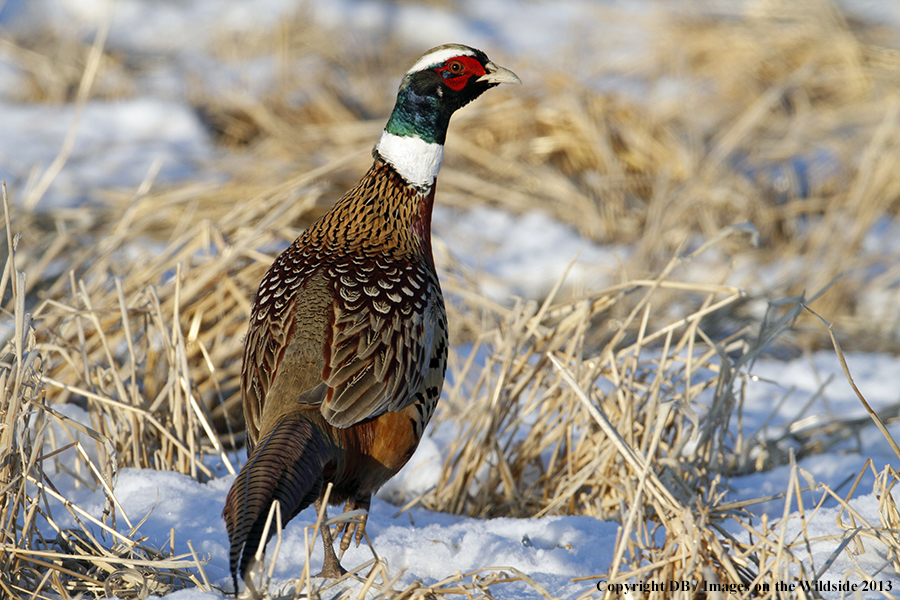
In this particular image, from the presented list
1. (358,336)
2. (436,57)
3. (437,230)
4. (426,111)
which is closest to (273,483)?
(358,336)

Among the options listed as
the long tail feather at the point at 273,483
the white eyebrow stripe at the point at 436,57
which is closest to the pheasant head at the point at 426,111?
the white eyebrow stripe at the point at 436,57

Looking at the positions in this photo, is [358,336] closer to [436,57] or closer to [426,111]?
[426,111]

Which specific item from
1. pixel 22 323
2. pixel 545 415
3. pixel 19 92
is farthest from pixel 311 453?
pixel 19 92

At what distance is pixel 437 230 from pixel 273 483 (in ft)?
10.5

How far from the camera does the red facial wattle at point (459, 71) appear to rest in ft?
8.29

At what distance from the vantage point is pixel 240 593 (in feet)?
5.76

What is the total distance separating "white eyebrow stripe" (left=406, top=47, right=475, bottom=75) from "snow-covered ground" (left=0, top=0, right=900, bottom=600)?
1.27 m

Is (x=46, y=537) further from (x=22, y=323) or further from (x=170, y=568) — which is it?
(x=22, y=323)

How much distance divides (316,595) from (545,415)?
121 centimetres

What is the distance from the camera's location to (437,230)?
475cm

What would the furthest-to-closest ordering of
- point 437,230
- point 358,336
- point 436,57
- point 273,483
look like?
1. point 437,230
2. point 436,57
3. point 358,336
4. point 273,483

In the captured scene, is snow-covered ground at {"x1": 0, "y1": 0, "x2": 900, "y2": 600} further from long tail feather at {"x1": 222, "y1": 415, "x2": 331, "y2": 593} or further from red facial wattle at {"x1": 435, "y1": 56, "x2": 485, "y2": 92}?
red facial wattle at {"x1": 435, "y1": 56, "x2": 485, "y2": 92}

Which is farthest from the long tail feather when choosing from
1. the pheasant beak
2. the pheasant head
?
the pheasant beak

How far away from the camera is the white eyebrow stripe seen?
8.23 feet
